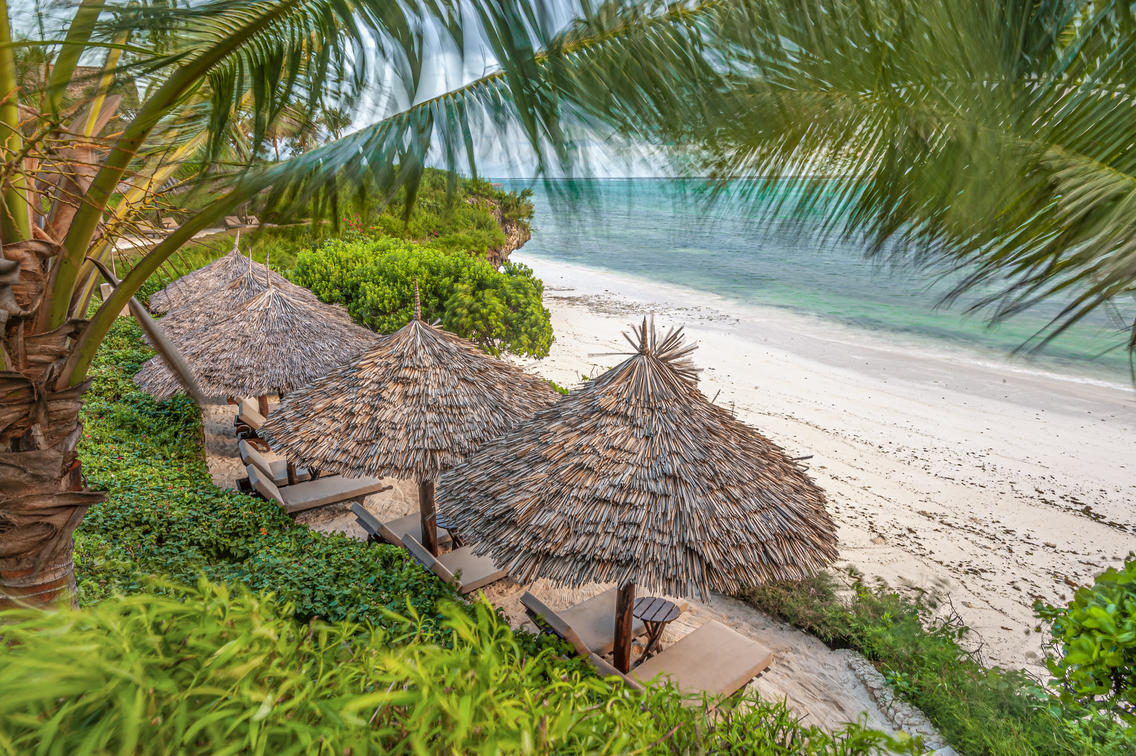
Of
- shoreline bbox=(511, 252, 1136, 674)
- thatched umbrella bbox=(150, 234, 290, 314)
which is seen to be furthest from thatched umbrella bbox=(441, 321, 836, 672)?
thatched umbrella bbox=(150, 234, 290, 314)

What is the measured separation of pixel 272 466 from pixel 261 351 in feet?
5.45

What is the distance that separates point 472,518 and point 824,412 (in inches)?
491

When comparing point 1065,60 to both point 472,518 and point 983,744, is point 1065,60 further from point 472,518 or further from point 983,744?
point 983,744

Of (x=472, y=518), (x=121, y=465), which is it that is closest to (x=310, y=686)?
(x=472, y=518)

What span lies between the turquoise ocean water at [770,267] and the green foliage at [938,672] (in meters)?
3.10

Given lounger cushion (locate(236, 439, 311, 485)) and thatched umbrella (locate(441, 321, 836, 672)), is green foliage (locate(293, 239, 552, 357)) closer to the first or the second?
lounger cushion (locate(236, 439, 311, 485))

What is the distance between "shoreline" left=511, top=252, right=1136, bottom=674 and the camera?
8578mm

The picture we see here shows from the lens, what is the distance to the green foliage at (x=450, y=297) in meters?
12.2

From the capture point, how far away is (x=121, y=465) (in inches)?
295

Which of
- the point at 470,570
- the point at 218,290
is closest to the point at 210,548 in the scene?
the point at 470,570

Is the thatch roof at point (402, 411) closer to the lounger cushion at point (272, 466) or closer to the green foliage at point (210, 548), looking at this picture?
the green foliage at point (210, 548)

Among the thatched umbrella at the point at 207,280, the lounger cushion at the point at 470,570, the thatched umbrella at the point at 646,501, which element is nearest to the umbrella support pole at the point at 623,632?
the thatched umbrella at the point at 646,501

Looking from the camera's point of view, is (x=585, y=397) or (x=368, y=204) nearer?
(x=368, y=204)

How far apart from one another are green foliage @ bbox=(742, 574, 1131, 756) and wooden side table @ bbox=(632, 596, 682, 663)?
6.53ft
